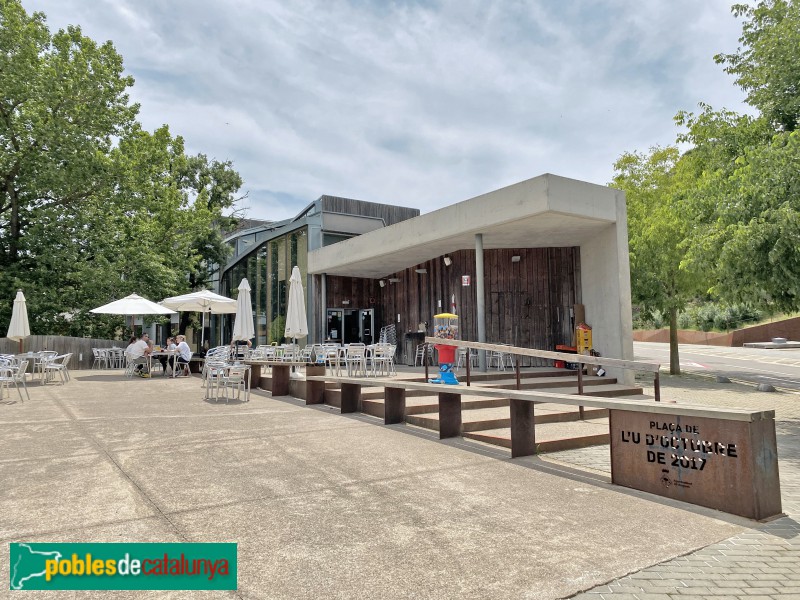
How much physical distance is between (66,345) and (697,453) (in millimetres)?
20663

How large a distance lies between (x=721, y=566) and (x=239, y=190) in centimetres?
3379

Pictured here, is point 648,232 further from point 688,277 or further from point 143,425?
point 143,425

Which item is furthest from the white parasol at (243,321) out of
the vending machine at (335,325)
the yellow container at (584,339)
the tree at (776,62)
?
the tree at (776,62)

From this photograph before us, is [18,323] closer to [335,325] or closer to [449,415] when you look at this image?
[335,325]

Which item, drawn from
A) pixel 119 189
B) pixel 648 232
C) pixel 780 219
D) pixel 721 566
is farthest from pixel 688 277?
pixel 119 189

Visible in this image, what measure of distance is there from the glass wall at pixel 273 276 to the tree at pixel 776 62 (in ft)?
47.2

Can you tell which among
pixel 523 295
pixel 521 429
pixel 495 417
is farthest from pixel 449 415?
pixel 523 295

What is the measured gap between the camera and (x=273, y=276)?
22.1m

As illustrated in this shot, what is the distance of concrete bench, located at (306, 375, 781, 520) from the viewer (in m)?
3.78

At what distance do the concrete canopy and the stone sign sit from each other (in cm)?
681

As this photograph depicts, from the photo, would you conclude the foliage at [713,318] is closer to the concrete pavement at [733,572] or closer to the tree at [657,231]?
the tree at [657,231]

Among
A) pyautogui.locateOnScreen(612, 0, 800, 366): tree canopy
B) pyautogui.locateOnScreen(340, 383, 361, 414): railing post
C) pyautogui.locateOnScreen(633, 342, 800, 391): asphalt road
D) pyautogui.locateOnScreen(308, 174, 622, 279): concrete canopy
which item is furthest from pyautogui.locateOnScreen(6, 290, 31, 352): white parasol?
pyautogui.locateOnScreen(633, 342, 800, 391): asphalt road

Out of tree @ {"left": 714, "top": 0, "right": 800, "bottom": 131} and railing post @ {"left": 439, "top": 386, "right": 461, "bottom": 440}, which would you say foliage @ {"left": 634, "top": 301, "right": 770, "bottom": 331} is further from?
railing post @ {"left": 439, "top": 386, "right": 461, "bottom": 440}

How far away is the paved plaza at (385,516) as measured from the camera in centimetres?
277
